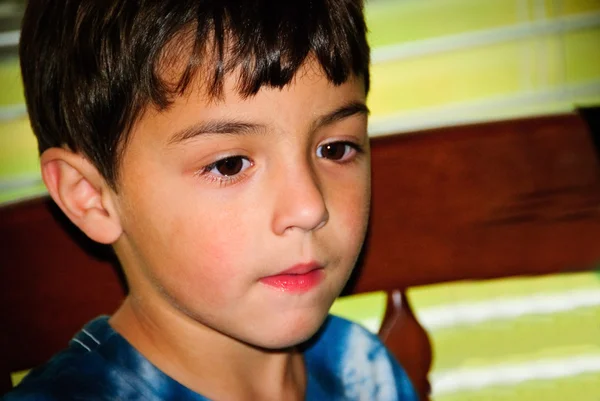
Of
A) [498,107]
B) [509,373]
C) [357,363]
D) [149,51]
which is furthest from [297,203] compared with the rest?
[498,107]

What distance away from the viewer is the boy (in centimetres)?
58

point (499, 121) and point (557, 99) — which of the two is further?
point (557, 99)

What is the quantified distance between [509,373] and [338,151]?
757 millimetres

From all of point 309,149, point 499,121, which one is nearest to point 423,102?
point 499,121

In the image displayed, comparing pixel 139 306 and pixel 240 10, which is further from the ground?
pixel 240 10

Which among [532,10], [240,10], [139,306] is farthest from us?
[532,10]

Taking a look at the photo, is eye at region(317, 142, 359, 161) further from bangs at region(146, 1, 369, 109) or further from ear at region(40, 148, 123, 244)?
ear at region(40, 148, 123, 244)

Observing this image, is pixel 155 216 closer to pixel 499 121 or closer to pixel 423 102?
pixel 499 121

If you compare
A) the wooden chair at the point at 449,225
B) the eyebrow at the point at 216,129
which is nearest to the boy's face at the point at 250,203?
the eyebrow at the point at 216,129

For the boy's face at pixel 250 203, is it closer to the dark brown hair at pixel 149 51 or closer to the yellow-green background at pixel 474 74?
the dark brown hair at pixel 149 51

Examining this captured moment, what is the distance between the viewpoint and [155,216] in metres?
0.63

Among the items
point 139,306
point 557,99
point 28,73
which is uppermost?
point 28,73

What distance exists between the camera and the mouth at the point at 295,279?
0.63 meters

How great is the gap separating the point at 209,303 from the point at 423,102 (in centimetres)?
93
